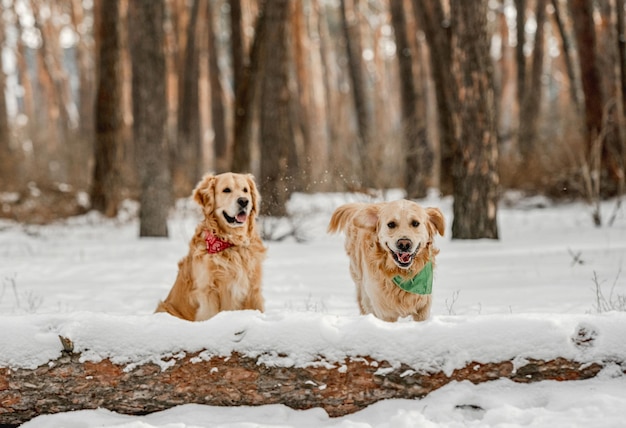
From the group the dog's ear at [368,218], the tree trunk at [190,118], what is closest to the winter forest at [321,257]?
the tree trunk at [190,118]

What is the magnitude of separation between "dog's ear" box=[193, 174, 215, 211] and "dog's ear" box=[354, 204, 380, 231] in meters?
1.21

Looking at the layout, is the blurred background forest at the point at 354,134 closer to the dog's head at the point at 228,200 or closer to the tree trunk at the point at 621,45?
the tree trunk at the point at 621,45

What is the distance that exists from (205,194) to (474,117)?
14.0ft

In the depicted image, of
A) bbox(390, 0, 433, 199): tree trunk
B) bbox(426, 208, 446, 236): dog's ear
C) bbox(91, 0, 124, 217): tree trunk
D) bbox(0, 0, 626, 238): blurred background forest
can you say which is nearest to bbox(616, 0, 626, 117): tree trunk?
bbox(0, 0, 626, 238): blurred background forest

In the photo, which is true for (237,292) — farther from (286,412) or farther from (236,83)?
(236,83)

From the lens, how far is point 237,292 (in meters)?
4.29

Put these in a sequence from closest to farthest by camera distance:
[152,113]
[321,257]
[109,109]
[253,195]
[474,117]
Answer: [253,195] → [474,117] → [321,257] → [152,113] → [109,109]

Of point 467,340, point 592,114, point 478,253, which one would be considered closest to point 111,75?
point 478,253

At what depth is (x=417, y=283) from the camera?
3795mm

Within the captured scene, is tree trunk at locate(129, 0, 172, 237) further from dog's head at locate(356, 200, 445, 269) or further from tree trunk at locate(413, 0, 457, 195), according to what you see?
dog's head at locate(356, 200, 445, 269)

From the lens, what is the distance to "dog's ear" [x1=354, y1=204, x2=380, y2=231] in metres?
4.05

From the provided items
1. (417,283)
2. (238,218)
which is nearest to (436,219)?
(417,283)

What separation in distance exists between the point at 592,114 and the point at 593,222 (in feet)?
7.61

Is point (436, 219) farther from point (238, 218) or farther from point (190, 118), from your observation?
point (190, 118)
